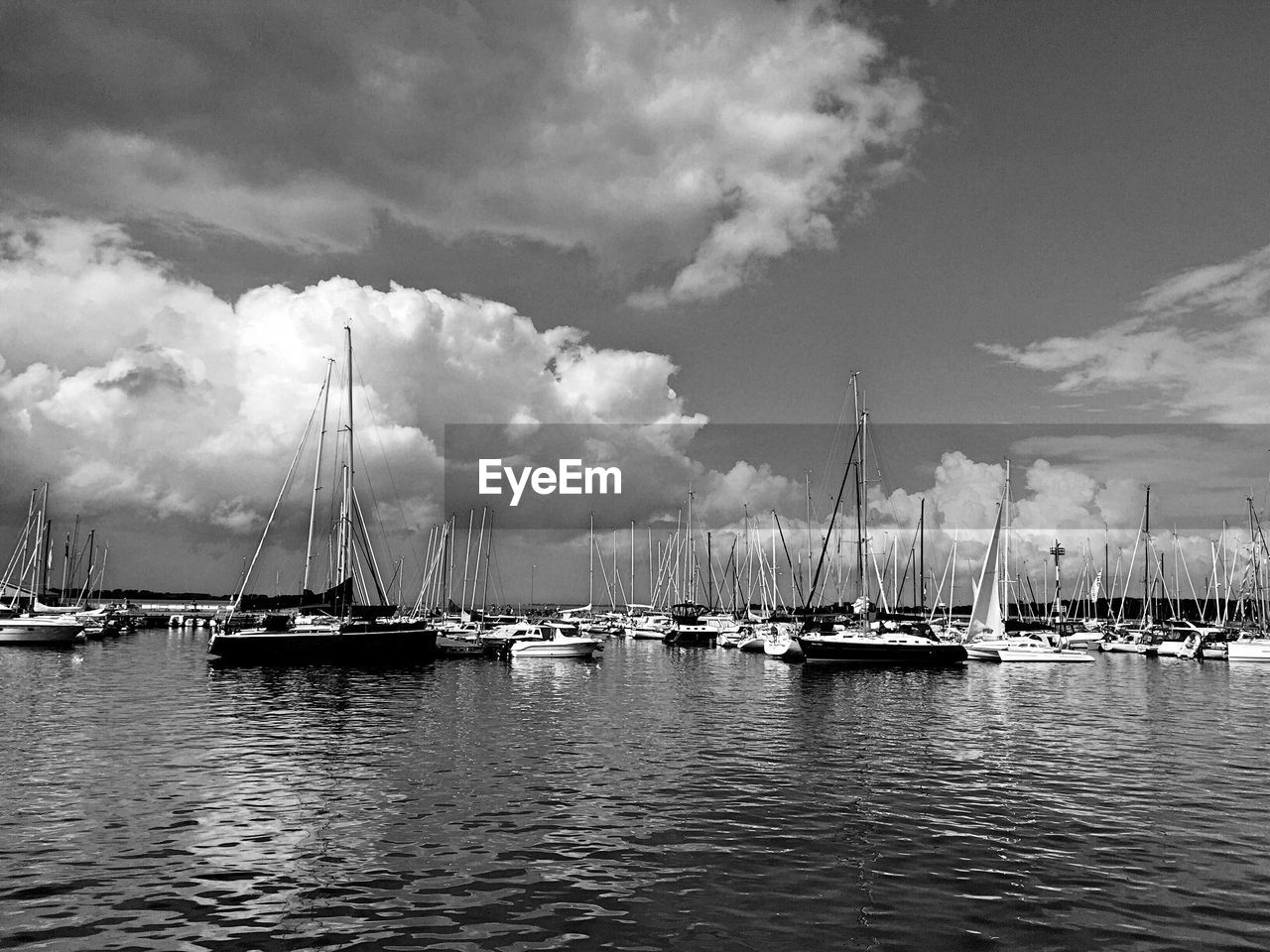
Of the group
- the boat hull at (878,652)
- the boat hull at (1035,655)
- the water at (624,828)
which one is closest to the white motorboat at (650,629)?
the boat hull at (1035,655)

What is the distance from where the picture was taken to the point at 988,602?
298ft

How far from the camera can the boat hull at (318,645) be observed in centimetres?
6906

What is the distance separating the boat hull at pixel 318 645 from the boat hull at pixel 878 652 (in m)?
34.1

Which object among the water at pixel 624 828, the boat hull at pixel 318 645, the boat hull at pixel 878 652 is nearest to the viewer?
Answer: the water at pixel 624 828

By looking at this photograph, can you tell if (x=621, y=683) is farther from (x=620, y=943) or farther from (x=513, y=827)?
(x=620, y=943)

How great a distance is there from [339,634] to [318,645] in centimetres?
174

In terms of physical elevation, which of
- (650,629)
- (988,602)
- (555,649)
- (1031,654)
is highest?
(988,602)

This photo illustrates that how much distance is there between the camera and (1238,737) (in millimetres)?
36438

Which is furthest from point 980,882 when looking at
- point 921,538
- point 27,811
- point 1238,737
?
point 921,538

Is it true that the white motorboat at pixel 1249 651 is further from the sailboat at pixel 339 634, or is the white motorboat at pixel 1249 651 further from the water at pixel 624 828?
the sailboat at pixel 339 634

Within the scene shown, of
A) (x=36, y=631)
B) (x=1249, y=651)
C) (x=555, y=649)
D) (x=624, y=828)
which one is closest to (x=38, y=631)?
(x=36, y=631)

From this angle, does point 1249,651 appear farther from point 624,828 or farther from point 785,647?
point 624,828

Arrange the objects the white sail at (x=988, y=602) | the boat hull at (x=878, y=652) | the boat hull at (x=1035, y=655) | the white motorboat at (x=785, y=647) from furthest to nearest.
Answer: the white sail at (x=988, y=602) < the boat hull at (x=1035, y=655) < the white motorboat at (x=785, y=647) < the boat hull at (x=878, y=652)

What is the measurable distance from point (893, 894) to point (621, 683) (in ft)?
148
